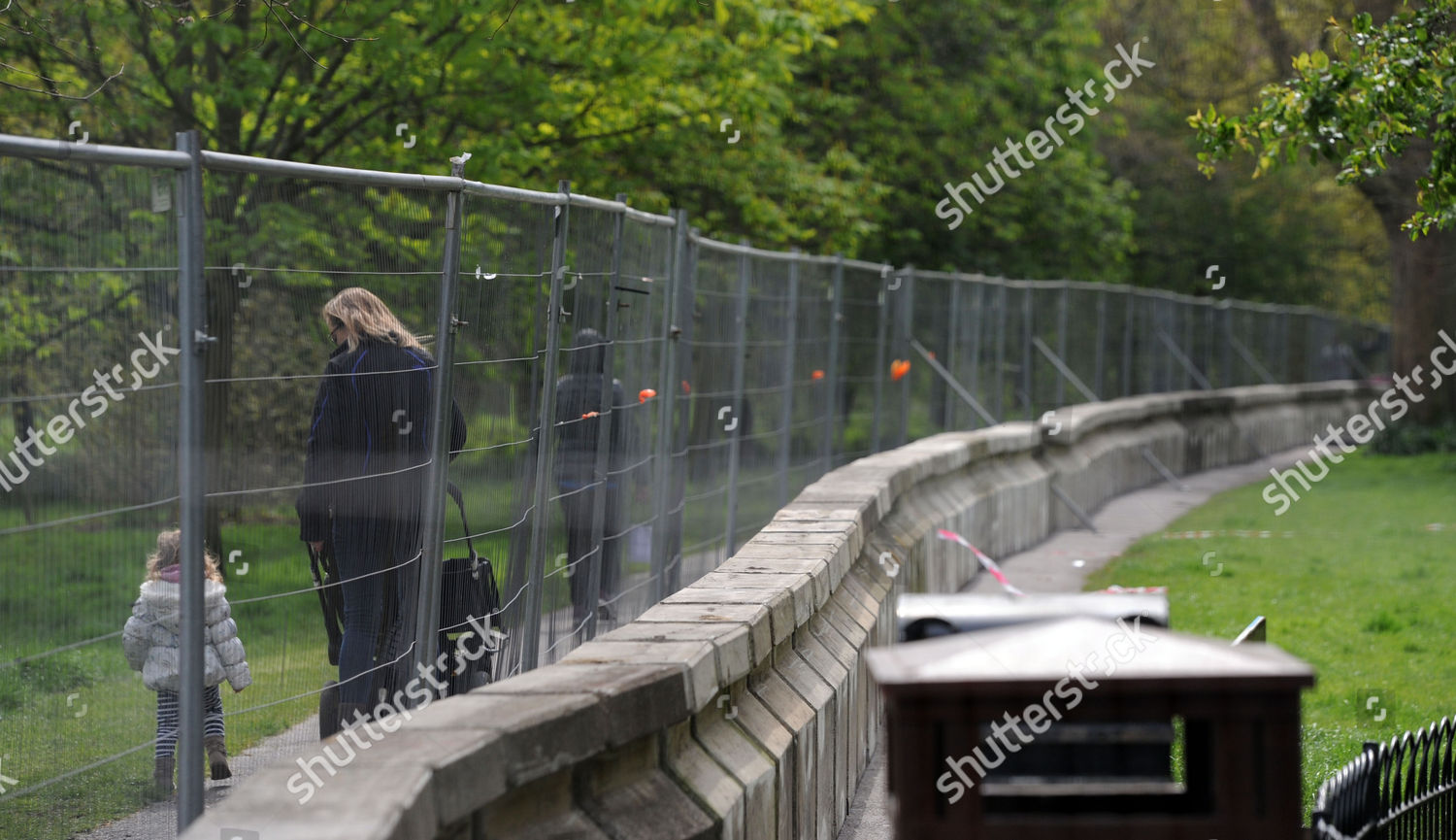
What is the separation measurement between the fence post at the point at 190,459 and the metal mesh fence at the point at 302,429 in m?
0.01

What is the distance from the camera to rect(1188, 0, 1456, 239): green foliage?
7.83 m

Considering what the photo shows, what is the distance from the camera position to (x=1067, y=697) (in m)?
3.08

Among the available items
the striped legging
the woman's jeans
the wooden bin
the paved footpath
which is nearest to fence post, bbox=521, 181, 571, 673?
the woman's jeans

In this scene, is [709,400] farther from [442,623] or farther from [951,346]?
[951,346]

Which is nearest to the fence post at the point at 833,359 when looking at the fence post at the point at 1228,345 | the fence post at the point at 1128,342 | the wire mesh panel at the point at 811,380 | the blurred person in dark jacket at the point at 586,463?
the wire mesh panel at the point at 811,380

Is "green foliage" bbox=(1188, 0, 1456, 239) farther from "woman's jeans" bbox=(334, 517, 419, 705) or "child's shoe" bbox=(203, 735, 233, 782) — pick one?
"child's shoe" bbox=(203, 735, 233, 782)

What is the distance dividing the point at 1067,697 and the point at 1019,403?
52.0ft

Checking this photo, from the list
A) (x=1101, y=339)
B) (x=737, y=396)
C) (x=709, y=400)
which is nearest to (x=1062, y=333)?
(x=1101, y=339)

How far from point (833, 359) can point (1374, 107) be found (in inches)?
228

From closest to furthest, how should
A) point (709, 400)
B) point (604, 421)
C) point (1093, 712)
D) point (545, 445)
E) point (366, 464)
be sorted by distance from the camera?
point (1093, 712) → point (366, 464) → point (545, 445) → point (604, 421) → point (709, 400)

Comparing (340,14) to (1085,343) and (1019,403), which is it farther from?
(1085,343)

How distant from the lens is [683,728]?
4301 mm

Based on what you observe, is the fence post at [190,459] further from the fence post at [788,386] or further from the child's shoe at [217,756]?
the fence post at [788,386]

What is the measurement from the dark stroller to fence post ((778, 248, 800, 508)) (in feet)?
19.1
